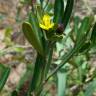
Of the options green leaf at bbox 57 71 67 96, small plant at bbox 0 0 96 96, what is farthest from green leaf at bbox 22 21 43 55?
green leaf at bbox 57 71 67 96

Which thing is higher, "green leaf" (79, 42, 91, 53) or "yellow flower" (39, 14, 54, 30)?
"yellow flower" (39, 14, 54, 30)

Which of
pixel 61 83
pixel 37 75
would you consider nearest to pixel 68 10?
pixel 37 75

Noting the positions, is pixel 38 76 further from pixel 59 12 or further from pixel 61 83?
pixel 61 83

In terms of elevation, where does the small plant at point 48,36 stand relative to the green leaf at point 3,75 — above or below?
above

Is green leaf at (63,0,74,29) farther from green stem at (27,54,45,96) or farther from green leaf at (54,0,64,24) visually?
green stem at (27,54,45,96)

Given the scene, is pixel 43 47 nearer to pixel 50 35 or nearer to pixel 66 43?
pixel 50 35

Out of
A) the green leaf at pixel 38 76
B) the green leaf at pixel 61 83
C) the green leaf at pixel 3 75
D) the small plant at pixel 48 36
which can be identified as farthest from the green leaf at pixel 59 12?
the green leaf at pixel 61 83

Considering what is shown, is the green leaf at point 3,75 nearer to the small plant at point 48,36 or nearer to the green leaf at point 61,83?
the small plant at point 48,36

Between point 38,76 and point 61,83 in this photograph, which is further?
point 61,83

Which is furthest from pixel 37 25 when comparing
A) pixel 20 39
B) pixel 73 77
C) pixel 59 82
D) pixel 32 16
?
pixel 20 39
